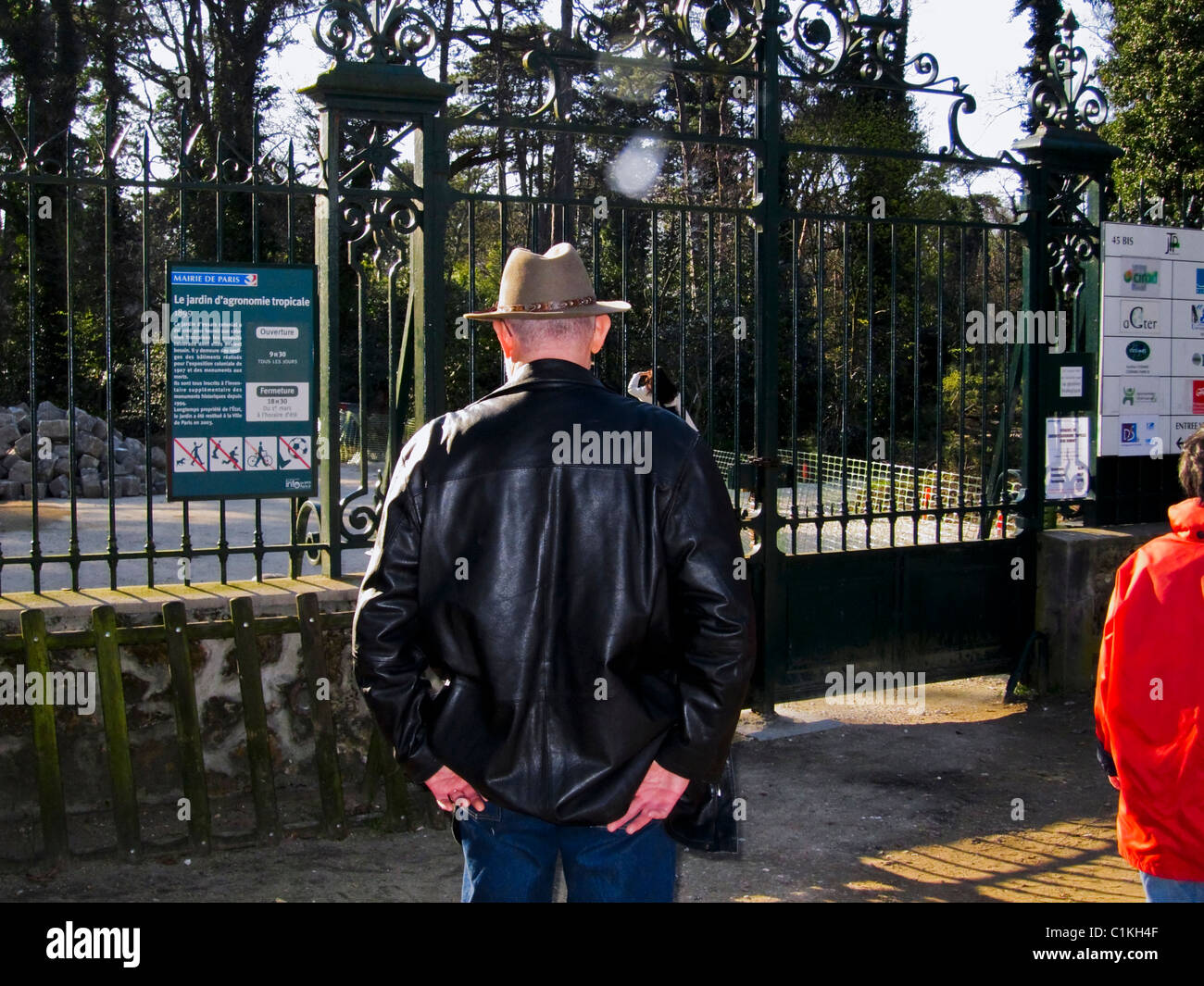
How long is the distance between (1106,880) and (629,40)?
465cm

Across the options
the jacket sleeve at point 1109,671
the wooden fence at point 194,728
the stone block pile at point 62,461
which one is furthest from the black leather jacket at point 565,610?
the stone block pile at point 62,461

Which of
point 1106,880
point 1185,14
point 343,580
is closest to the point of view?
point 1106,880

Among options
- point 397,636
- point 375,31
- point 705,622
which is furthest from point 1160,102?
point 397,636

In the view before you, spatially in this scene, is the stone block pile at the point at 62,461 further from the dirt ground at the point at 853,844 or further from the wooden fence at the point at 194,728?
the dirt ground at the point at 853,844

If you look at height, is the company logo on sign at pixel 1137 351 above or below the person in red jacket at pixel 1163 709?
above

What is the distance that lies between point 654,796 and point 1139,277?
6.30 meters

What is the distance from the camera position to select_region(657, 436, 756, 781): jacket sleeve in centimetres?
281

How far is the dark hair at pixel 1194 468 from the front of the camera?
3.16 meters

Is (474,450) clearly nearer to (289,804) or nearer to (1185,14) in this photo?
(289,804)

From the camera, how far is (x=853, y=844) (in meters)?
5.42

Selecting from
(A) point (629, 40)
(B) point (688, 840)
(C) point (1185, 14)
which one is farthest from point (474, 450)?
(C) point (1185, 14)

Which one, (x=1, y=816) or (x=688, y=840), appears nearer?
(x=688, y=840)
